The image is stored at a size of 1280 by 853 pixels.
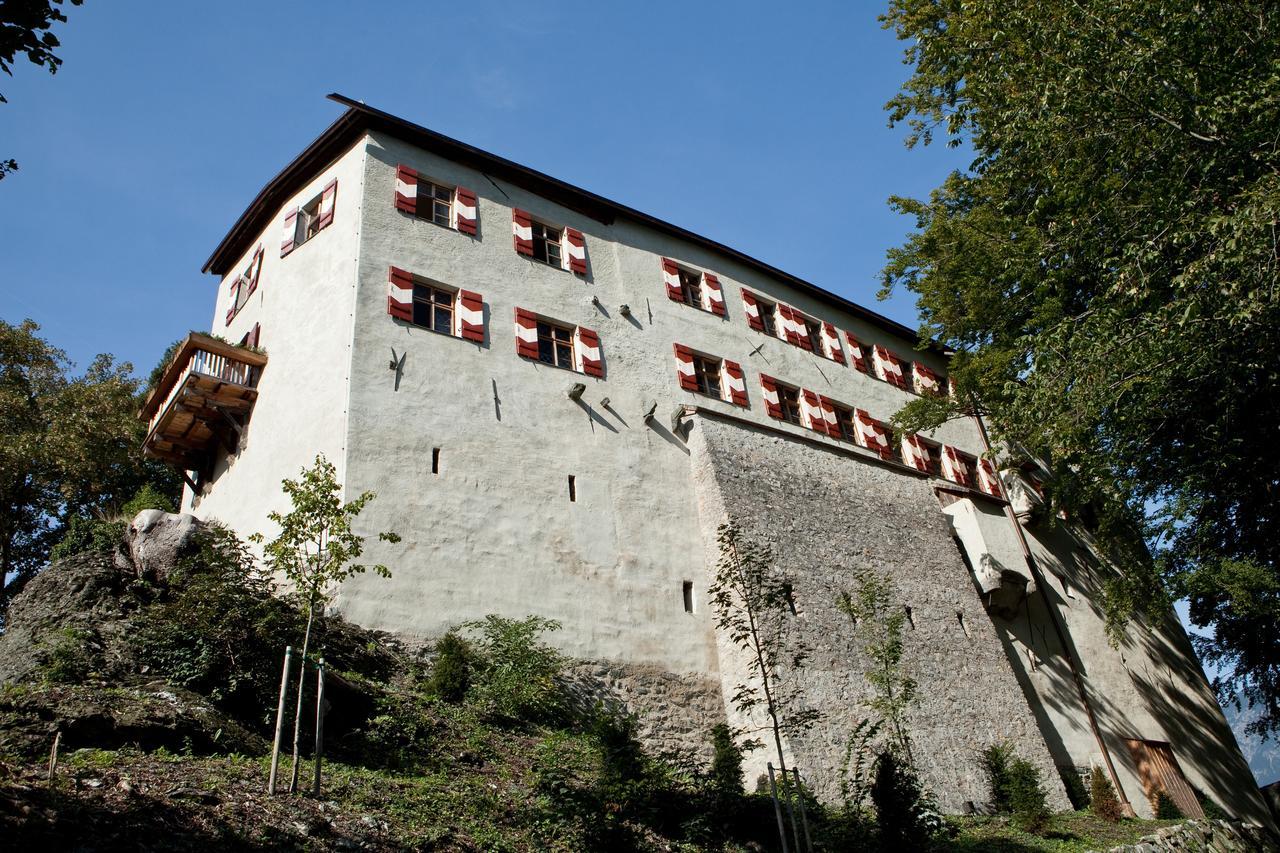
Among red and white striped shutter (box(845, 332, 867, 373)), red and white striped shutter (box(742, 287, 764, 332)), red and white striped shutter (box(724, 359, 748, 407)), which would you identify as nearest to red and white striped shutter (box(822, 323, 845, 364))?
red and white striped shutter (box(845, 332, 867, 373))

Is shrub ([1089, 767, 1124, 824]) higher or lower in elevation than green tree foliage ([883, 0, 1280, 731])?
lower

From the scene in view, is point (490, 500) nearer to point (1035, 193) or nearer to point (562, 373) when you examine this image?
point (562, 373)

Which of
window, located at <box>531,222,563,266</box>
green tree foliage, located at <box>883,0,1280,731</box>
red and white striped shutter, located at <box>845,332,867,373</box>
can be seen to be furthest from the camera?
red and white striped shutter, located at <box>845,332,867,373</box>

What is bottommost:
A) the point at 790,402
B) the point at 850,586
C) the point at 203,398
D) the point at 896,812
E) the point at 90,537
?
the point at 896,812

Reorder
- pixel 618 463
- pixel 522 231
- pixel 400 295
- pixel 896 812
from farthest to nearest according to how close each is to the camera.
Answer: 1. pixel 522 231
2. pixel 618 463
3. pixel 400 295
4. pixel 896 812

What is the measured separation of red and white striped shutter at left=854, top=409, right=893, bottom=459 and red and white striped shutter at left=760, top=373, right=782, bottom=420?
2.99 metres

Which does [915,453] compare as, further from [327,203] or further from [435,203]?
[327,203]

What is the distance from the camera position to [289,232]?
20.9 metres

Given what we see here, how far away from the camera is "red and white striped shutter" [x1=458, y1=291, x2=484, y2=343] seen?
1862 centimetres

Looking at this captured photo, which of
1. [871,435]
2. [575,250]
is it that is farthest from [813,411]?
[575,250]

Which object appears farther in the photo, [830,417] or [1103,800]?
[830,417]

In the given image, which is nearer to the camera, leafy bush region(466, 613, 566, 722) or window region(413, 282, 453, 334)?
leafy bush region(466, 613, 566, 722)

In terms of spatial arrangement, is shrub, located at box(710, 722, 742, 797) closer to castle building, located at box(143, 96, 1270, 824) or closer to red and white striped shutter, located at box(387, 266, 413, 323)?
castle building, located at box(143, 96, 1270, 824)

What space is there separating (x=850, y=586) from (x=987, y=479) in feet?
35.8
